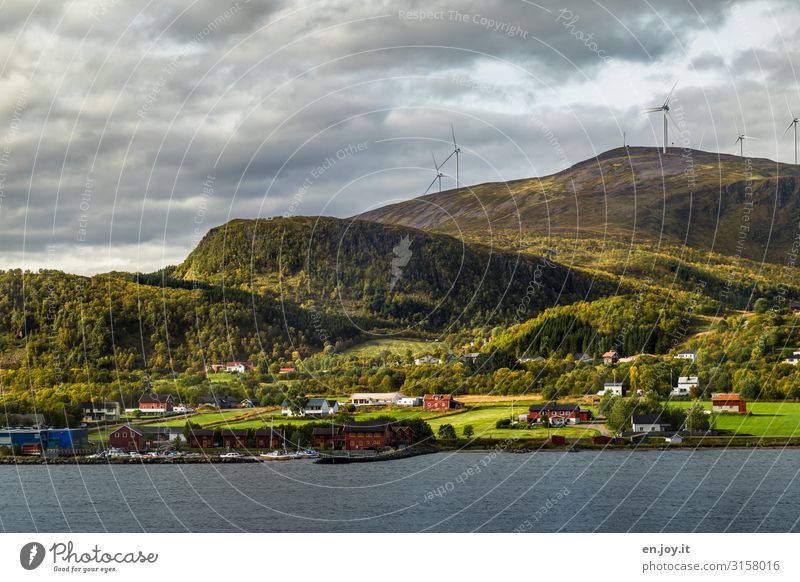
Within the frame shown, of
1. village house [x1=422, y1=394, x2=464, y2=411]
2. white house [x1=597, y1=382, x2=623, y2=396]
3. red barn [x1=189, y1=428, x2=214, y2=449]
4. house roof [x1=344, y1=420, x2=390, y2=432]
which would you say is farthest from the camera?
white house [x1=597, y1=382, x2=623, y2=396]

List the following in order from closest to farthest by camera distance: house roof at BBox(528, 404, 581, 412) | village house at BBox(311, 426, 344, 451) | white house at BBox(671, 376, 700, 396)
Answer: village house at BBox(311, 426, 344, 451) → house roof at BBox(528, 404, 581, 412) → white house at BBox(671, 376, 700, 396)

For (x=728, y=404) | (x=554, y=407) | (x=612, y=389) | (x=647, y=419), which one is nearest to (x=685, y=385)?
(x=612, y=389)

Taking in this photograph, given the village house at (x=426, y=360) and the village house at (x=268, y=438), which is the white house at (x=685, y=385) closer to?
the village house at (x=426, y=360)

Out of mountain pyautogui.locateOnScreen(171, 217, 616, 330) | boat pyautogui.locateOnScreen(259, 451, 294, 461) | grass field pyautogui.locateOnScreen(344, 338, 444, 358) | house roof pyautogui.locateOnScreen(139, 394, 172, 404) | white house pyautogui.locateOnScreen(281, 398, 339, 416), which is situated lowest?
boat pyautogui.locateOnScreen(259, 451, 294, 461)

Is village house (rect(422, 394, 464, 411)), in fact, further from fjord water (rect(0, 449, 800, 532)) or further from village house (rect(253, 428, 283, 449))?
fjord water (rect(0, 449, 800, 532))

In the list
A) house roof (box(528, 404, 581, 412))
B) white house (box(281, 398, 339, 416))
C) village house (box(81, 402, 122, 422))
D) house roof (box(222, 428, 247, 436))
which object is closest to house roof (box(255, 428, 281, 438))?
house roof (box(222, 428, 247, 436))

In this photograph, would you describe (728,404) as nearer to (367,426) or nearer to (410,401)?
(410,401)

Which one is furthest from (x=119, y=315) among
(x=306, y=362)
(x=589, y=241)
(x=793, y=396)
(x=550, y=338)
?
(x=589, y=241)

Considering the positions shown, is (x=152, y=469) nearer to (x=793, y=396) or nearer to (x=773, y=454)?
(x=773, y=454)
